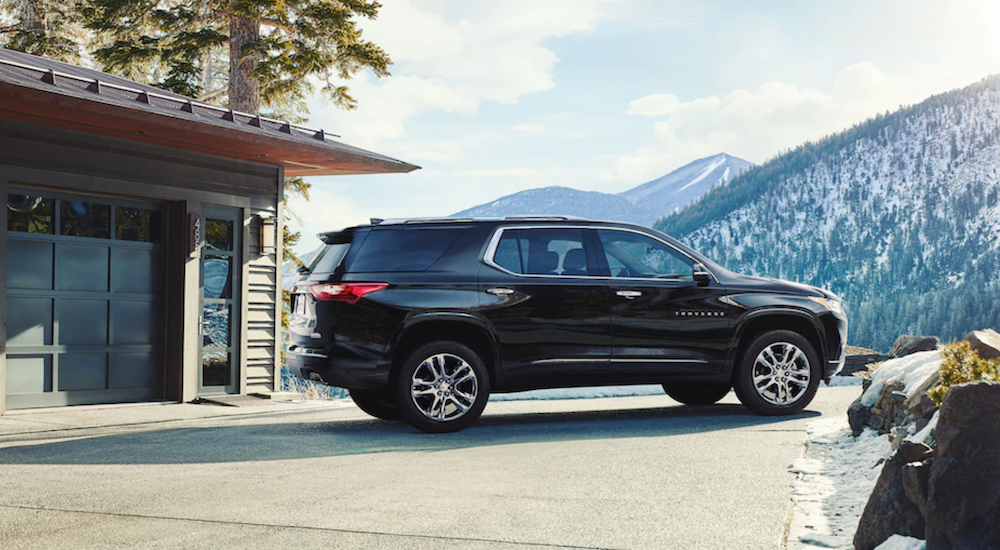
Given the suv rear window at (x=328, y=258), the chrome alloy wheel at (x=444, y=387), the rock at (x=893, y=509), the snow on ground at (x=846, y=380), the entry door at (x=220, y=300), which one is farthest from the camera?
the snow on ground at (x=846, y=380)

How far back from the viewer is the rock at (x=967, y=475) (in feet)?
12.7

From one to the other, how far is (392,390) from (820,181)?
164905 millimetres

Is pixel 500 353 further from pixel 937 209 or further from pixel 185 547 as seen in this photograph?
pixel 937 209

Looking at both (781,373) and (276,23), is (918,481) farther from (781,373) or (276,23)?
(276,23)

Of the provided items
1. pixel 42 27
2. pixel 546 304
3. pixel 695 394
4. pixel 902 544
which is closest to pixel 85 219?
pixel 546 304

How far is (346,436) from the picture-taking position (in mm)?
8969

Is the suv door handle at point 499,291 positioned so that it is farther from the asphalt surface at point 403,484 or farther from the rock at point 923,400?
the rock at point 923,400

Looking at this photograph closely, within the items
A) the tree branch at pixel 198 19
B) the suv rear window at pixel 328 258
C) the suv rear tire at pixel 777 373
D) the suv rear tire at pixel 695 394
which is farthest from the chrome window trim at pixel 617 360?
the tree branch at pixel 198 19

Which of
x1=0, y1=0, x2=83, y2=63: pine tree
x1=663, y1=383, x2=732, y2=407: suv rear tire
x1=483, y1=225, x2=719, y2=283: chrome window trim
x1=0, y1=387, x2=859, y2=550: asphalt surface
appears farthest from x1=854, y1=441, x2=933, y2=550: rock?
x1=0, y1=0, x2=83, y2=63: pine tree

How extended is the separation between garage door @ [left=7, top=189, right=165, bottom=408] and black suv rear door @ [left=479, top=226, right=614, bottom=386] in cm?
520

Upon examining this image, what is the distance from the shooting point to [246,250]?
524 inches

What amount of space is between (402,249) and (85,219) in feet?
15.3

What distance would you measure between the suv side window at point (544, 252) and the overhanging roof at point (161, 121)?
159 inches

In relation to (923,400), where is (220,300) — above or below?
above
